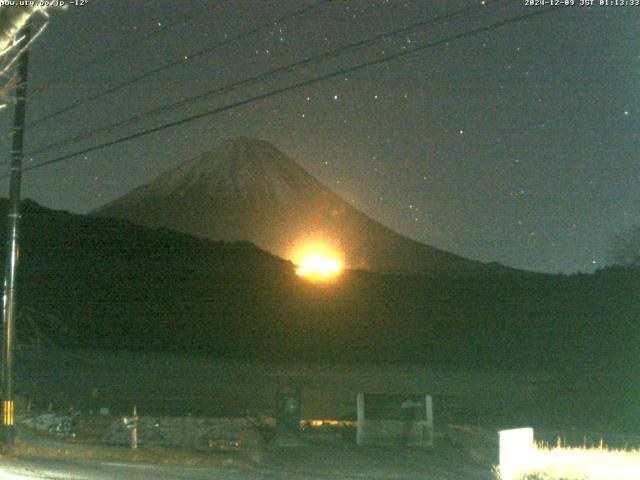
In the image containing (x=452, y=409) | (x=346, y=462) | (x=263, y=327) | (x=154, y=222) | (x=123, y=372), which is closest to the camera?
(x=346, y=462)

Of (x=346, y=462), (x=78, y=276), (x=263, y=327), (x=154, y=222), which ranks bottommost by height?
(x=346, y=462)

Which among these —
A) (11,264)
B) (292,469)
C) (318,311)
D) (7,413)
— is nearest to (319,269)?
(318,311)

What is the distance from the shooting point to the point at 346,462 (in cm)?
1795

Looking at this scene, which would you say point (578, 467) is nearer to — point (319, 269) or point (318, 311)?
point (318, 311)

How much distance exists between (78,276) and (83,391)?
30117 mm

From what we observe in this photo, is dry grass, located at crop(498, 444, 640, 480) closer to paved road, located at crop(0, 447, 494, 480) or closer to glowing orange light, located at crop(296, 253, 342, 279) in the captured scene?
paved road, located at crop(0, 447, 494, 480)

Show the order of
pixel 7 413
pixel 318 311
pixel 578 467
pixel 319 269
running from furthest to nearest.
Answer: pixel 319 269 → pixel 318 311 → pixel 7 413 → pixel 578 467

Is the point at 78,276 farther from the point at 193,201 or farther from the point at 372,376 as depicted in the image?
the point at 193,201

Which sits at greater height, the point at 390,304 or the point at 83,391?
the point at 390,304

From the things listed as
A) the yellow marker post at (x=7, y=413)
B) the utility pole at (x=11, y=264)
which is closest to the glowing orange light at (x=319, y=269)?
the utility pole at (x=11, y=264)

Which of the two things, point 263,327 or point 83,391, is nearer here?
point 83,391

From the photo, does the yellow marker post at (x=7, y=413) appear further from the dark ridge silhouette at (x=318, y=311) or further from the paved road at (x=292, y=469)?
the dark ridge silhouette at (x=318, y=311)

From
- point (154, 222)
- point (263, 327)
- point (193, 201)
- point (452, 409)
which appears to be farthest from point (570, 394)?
point (193, 201)

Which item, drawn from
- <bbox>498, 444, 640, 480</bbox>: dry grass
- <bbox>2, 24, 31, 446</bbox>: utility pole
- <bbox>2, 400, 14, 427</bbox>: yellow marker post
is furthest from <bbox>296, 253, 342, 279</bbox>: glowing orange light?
<bbox>498, 444, 640, 480</bbox>: dry grass
